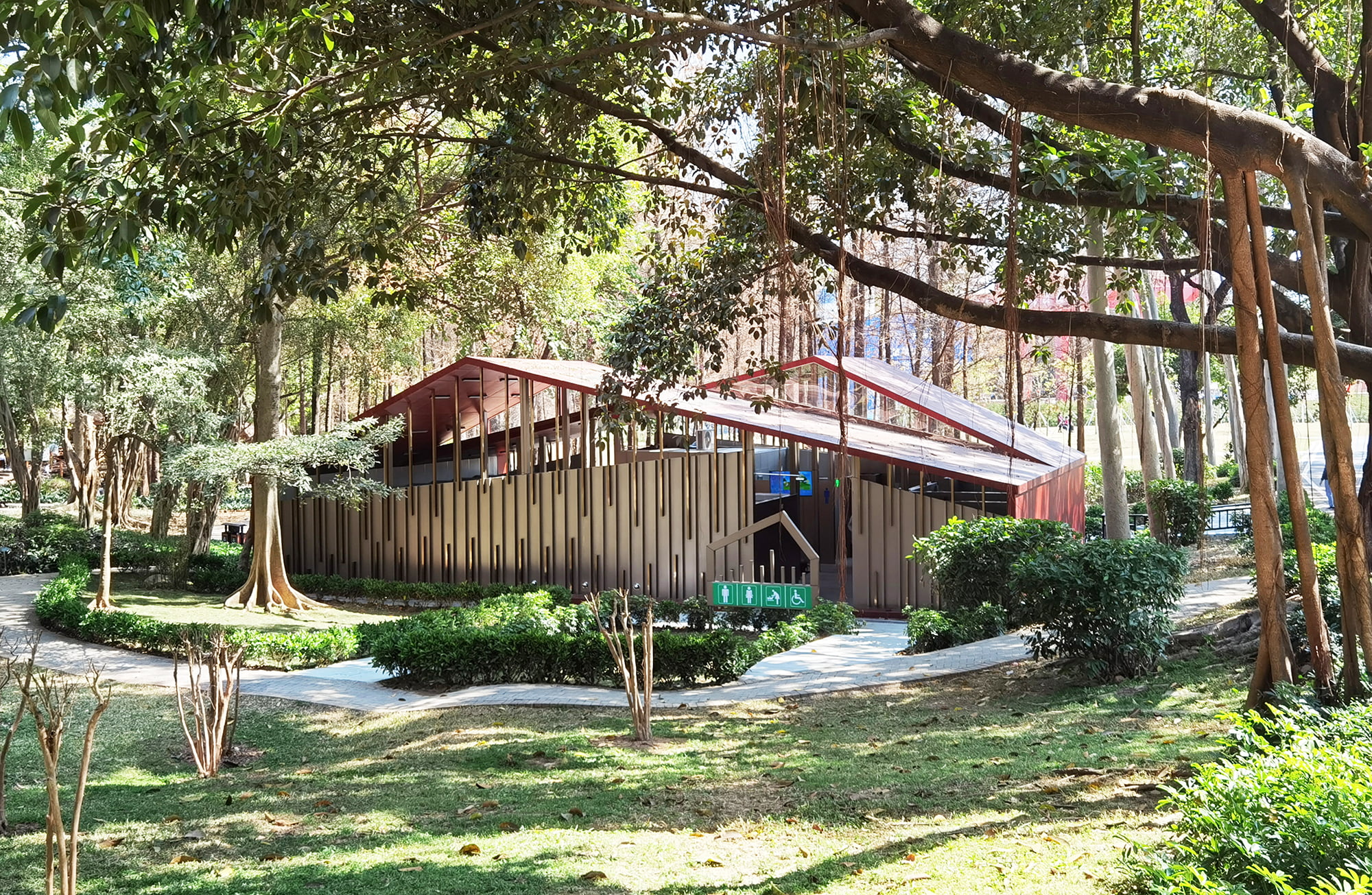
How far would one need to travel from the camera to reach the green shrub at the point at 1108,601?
909 centimetres

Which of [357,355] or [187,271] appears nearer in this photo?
[187,271]

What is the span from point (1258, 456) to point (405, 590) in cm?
1700

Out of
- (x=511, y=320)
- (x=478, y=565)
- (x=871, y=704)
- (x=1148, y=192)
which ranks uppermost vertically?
(x=511, y=320)

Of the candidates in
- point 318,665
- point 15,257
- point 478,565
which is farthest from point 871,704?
point 15,257

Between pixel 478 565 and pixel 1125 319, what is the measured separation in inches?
632

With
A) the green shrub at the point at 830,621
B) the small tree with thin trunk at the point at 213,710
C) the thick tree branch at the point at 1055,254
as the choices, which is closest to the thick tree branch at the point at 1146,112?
the thick tree branch at the point at 1055,254

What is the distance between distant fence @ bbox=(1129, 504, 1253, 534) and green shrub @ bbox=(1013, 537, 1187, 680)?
58.5ft

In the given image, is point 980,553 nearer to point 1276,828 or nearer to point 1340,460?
point 1340,460

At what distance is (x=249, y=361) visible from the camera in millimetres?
23797

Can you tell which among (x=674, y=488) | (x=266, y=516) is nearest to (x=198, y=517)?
(x=266, y=516)

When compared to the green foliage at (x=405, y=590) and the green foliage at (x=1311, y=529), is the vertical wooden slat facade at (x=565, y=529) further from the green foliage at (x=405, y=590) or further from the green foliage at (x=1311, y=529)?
the green foliage at (x=1311, y=529)

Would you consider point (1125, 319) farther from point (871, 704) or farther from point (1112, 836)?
point (871, 704)

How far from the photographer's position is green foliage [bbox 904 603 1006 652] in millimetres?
12500

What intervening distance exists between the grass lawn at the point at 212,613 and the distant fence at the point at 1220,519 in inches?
707
